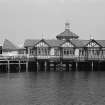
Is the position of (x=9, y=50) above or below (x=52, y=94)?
above

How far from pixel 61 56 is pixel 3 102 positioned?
36934mm

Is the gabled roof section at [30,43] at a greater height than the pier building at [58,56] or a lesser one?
greater

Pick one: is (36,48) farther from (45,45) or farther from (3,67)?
(3,67)

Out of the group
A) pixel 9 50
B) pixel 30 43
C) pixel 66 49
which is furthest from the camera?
pixel 9 50

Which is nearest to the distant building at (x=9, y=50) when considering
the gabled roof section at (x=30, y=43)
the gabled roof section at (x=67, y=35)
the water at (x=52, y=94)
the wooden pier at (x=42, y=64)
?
the wooden pier at (x=42, y=64)

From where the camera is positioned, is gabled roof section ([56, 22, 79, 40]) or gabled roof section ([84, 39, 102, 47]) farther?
gabled roof section ([56, 22, 79, 40])

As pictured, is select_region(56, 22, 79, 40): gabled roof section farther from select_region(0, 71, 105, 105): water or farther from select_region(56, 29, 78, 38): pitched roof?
select_region(0, 71, 105, 105): water

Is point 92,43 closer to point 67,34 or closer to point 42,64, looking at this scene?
→ point 42,64

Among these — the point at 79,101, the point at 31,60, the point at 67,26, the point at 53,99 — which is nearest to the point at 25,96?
the point at 53,99

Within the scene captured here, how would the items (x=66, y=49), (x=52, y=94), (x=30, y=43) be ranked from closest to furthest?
(x=52, y=94) < (x=66, y=49) < (x=30, y=43)

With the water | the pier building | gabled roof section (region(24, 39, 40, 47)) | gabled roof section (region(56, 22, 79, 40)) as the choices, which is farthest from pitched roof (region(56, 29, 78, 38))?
the water

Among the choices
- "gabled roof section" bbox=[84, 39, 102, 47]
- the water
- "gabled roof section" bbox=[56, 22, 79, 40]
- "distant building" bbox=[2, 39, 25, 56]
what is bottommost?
the water

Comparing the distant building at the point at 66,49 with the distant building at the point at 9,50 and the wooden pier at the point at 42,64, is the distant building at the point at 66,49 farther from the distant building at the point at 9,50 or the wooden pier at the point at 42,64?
the distant building at the point at 9,50

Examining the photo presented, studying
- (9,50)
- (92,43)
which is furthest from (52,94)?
(9,50)
